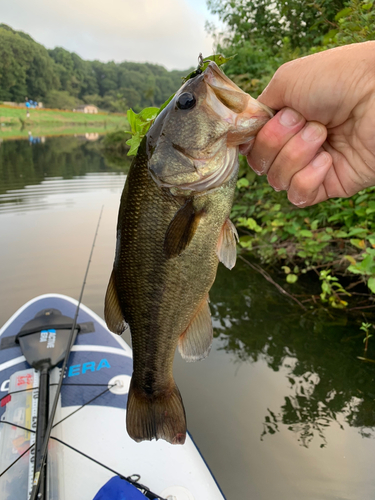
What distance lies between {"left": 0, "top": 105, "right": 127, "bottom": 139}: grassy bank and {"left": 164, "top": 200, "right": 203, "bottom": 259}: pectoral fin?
6082 centimetres

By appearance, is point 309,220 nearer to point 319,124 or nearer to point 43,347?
point 319,124

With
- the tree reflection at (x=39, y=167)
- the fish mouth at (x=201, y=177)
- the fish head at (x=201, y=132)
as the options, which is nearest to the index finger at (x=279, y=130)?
the fish head at (x=201, y=132)

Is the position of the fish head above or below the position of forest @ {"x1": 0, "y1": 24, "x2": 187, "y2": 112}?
below

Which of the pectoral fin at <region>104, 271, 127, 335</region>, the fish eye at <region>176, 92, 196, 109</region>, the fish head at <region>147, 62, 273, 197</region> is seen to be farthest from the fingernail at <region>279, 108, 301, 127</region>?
the pectoral fin at <region>104, 271, 127, 335</region>

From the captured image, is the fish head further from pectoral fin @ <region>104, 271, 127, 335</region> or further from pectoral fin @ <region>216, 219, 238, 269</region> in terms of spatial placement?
pectoral fin @ <region>104, 271, 127, 335</region>

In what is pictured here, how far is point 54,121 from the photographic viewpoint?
248 feet

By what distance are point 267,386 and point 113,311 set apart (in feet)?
11.0

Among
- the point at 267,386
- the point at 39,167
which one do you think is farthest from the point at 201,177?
the point at 39,167

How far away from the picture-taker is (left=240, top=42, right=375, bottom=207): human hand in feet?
4.80

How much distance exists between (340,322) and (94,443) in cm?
402

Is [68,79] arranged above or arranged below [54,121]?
above

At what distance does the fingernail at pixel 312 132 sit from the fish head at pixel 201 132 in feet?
0.90

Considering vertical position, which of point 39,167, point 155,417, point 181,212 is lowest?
point 155,417

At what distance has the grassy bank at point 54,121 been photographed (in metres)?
60.7
